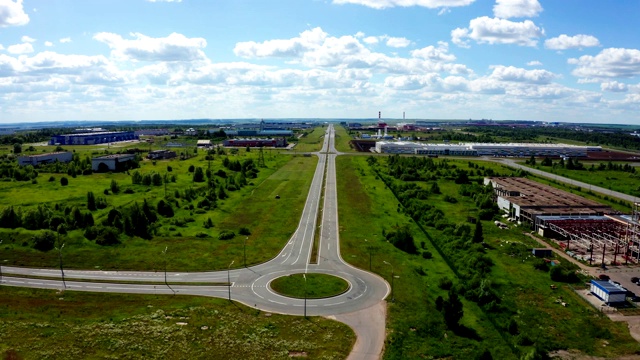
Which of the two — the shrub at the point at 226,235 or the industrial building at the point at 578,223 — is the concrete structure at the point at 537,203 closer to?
the industrial building at the point at 578,223

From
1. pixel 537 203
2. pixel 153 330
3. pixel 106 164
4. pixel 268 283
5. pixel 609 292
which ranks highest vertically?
pixel 106 164

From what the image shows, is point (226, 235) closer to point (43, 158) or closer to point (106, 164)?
point (106, 164)

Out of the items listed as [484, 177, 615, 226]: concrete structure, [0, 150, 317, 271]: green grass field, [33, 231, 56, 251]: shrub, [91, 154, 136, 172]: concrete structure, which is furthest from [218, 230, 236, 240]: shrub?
[91, 154, 136, 172]: concrete structure

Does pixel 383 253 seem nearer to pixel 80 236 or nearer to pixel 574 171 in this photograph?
pixel 80 236

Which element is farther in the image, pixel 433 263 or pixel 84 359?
pixel 433 263

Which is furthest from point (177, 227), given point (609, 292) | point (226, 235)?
point (609, 292)

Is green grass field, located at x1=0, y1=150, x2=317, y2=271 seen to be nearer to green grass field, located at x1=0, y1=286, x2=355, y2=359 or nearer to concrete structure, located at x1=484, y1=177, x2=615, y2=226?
green grass field, located at x1=0, y1=286, x2=355, y2=359

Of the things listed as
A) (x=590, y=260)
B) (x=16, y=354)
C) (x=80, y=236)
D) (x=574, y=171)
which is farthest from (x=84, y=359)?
(x=574, y=171)
